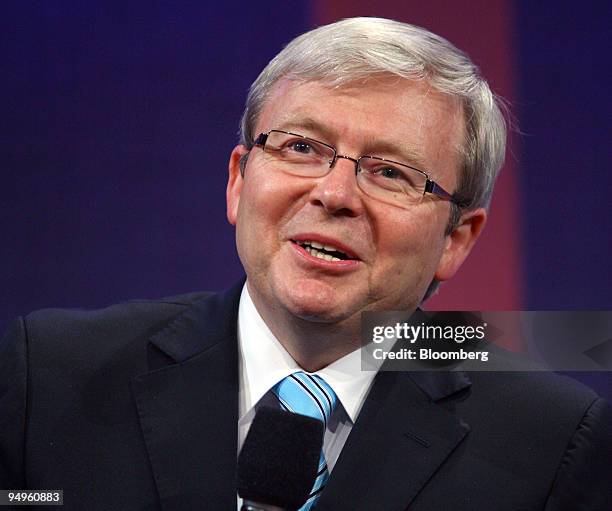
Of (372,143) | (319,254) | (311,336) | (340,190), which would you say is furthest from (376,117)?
(311,336)

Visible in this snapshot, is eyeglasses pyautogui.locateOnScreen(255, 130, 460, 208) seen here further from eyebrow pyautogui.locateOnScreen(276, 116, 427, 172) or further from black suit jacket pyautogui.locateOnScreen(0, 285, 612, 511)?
black suit jacket pyautogui.locateOnScreen(0, 285, 612, 511)

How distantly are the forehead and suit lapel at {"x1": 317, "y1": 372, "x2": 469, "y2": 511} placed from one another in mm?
404

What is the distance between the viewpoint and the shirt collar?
1.66m

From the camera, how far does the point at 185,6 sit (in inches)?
86.4

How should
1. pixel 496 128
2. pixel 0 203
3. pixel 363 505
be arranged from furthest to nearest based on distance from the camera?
1. pixel 0 203
2. pixel 496 128
3. pixel 363 505

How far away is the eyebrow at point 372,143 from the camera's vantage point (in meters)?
1.64

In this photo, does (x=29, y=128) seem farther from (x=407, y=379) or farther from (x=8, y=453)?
(x=407, y=379)

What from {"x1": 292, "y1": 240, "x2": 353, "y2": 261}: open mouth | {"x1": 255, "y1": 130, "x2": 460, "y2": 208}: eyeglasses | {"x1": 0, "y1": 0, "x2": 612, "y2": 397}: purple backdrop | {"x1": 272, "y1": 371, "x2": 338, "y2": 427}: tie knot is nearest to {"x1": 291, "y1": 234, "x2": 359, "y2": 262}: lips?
{"x1": 292, "y1": 240, "x2": 353, "y2": 261}: open mouth

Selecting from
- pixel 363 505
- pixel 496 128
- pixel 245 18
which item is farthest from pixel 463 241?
pixel 245 18

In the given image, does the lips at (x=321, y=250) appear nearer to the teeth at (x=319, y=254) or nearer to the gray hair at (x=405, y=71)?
the teeth at (x=319, y=254)

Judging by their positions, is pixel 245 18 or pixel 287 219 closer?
pixel 287 219

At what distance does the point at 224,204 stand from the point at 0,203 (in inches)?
20.4

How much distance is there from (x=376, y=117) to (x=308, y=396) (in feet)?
1.64

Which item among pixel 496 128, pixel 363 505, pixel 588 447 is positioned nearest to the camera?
pixel 363 505
